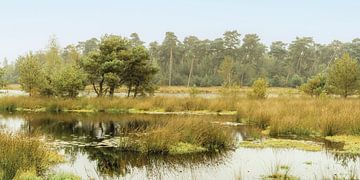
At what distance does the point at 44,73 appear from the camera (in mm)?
35719

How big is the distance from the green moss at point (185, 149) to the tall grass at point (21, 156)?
4043 millimetres

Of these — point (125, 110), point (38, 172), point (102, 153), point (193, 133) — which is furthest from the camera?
point (125, 110)

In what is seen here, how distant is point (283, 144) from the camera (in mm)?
15305

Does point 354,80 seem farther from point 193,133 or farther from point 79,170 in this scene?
point 79,170

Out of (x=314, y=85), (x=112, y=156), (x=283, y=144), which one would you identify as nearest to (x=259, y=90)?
(x=314, y=85)

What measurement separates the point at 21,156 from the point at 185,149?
18.6 ft

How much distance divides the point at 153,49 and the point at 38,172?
88.9 metres

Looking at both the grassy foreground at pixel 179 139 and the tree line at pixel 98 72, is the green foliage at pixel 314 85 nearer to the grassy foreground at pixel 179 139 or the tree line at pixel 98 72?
the tree line at pixel 98 72

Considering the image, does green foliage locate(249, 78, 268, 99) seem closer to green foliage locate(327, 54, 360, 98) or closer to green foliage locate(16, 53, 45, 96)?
green foliage locate(327, 54, 360, 98)

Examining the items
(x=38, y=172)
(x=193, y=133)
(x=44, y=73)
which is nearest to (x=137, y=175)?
(x=38, y=172)

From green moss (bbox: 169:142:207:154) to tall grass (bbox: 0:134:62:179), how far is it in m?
4.04

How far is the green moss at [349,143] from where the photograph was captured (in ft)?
45.8

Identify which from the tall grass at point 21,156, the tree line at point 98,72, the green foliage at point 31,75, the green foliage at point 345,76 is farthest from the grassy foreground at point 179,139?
the green foliage at point 345,76

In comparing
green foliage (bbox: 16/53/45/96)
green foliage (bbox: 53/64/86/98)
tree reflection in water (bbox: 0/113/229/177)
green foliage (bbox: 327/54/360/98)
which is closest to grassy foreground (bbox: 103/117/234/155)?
tree reflection in water (bbox: 0/113/229/177)
